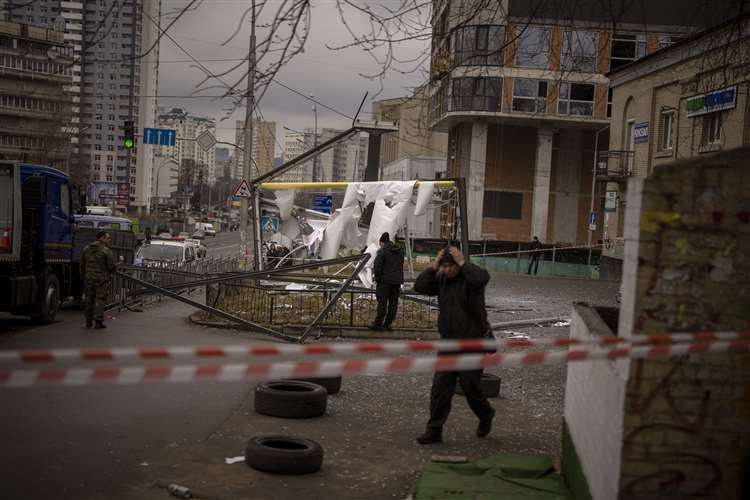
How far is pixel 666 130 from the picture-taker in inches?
1447

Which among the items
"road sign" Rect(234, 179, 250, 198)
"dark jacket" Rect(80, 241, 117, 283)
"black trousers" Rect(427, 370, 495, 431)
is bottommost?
"black trousers" Rect(427, 370, 495, 431)

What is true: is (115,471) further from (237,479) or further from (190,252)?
(190,252)

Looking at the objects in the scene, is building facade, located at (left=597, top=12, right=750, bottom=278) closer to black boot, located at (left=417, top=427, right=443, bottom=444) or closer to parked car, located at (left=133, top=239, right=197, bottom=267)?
parked car, located at (left=133, top=239, right=197, bottom=267)

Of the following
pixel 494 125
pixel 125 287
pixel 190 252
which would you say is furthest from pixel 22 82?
pixel 125 287

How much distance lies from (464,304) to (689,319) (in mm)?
3664

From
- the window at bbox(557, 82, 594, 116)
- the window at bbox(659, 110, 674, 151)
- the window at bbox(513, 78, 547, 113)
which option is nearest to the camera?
the window at bbox(659, 110, 674, 151)

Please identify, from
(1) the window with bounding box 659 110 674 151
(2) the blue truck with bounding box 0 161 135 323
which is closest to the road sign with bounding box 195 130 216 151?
(2) the blue truck with bounding box 0 161 135 323

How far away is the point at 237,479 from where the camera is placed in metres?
7.14

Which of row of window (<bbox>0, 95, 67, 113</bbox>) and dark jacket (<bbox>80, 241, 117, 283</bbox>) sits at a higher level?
row of window (<bbox>0, 95, 67, 113</bbox>)

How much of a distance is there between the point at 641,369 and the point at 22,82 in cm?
9057

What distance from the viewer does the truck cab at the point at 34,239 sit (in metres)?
15.7

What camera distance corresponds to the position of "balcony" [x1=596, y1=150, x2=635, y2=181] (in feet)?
131

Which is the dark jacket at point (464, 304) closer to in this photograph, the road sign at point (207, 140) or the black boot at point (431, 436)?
the black boot at point (431, 436)

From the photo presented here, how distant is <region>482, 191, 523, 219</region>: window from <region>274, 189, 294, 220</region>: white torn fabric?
1459 inches
